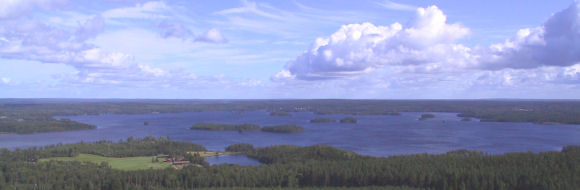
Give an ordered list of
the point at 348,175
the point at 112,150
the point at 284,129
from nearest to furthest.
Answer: the point at 348,175
the point at 112,150
the point at 284,129

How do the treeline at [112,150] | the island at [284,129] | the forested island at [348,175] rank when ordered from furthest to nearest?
the island at [284,129] → the treeline at [112,150] → the forested island at [348,175]

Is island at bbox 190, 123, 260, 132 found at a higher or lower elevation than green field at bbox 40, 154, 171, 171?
higher

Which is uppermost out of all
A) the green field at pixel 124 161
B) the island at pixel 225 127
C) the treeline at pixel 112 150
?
the island at pixel 225 127

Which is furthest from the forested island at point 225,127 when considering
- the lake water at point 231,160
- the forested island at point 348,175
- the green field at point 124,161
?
the forested island at point 348,175

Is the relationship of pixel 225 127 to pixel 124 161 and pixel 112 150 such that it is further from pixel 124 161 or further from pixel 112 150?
pixel 124 161

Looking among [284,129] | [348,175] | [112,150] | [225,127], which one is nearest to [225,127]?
[225,127]

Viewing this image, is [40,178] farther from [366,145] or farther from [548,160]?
[366,145]

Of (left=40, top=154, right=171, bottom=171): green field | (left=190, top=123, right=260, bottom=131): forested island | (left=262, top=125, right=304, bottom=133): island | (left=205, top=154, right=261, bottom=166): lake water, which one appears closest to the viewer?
(left=40, top=154, right=171, bottom=171): green field

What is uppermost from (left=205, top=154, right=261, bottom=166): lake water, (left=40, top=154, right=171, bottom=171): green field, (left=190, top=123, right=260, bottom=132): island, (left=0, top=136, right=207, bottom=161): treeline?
(left=190, top=123, right=260, bottom=132): island

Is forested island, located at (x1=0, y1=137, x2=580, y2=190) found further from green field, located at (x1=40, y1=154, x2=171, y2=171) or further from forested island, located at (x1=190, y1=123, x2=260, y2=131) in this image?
forested island, located at (x1=190, y1=123, x2=260, y2=131)

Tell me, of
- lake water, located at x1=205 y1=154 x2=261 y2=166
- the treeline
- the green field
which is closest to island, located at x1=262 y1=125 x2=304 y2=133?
the treeline

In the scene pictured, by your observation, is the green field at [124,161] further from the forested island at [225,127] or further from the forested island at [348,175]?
the forested island at [225,127]
